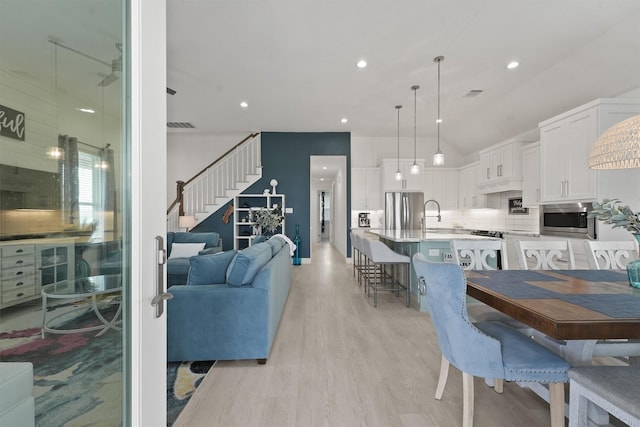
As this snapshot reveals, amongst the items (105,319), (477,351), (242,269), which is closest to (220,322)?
(242,269)

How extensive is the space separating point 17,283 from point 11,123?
1.02 feet

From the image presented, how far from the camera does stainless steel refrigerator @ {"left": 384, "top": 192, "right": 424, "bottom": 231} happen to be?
24.5ft

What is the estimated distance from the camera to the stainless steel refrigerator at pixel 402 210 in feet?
24.5

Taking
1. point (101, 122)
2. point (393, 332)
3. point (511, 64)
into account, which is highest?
point (511, 64)

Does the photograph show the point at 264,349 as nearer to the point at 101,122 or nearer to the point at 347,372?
Result: the point at 347,372

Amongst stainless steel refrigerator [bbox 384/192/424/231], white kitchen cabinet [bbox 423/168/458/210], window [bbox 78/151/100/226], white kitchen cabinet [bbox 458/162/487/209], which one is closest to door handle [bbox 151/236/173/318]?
window [bbox 78/151/100/226]

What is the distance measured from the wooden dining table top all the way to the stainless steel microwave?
204cm

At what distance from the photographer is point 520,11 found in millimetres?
3078

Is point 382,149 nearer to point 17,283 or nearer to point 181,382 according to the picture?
point 181,382

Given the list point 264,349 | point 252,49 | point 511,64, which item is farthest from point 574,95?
point 264,349

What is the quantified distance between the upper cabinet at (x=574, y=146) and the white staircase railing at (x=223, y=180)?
5.86 meters

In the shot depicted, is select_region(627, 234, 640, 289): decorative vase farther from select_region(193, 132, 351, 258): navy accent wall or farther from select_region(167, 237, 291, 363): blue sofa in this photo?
select_region(193, 132, 351, 258): navy accent wall

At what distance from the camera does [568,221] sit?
13.9ft

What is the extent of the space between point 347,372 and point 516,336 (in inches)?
48.9
